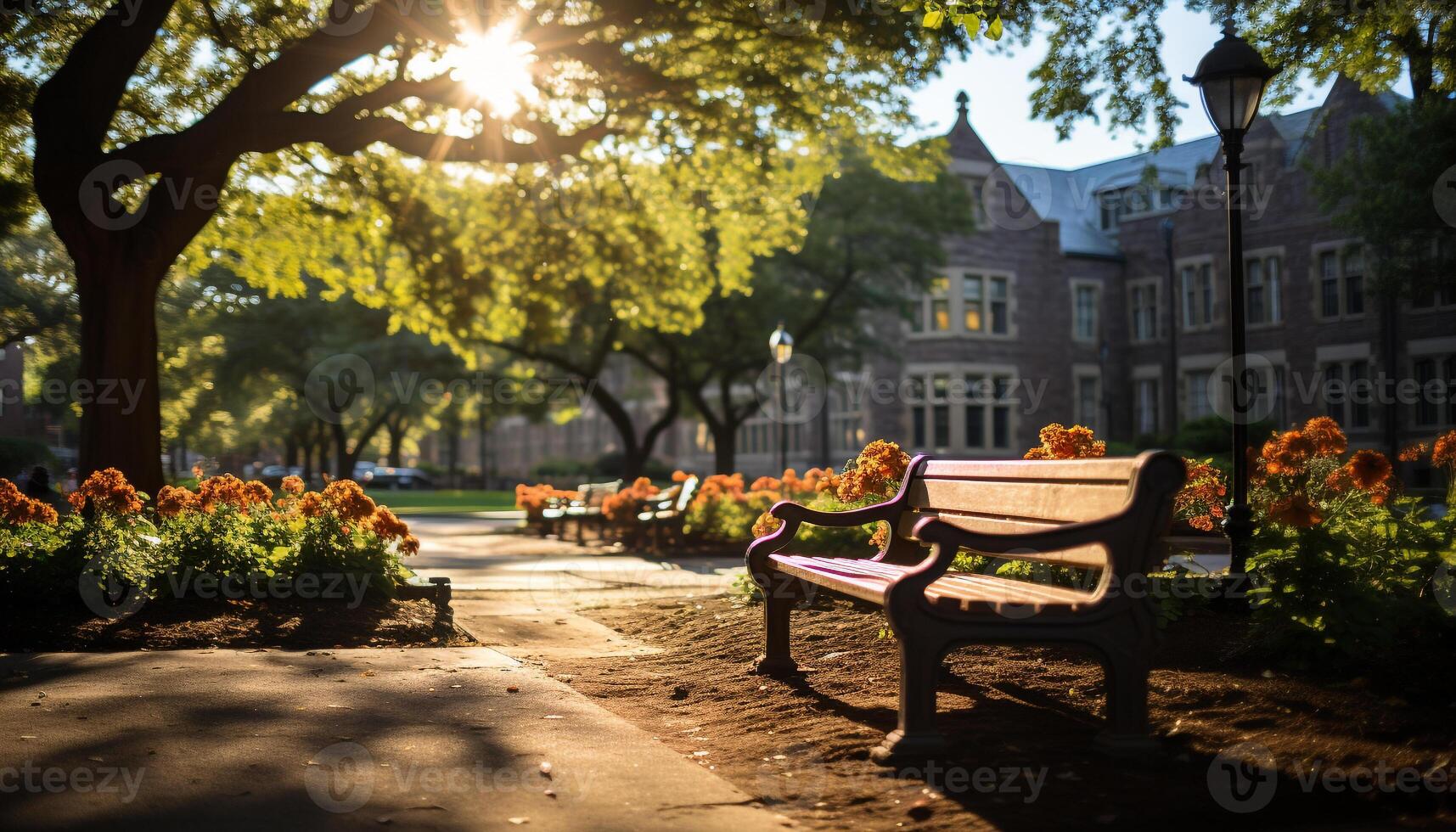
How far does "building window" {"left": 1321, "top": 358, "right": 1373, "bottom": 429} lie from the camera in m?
36.0

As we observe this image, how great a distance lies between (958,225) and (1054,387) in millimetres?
11653

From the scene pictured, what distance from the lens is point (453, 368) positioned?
148 ft

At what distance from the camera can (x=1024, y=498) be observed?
5.60m

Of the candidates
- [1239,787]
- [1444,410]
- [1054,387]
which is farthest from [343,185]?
[1054,387]

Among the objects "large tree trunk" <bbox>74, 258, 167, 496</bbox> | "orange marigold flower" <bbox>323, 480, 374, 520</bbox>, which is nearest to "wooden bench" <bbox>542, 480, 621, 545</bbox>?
"large tree trunk" <bbox>74, 258, 167, 496</bbox>

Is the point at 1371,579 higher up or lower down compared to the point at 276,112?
lower down

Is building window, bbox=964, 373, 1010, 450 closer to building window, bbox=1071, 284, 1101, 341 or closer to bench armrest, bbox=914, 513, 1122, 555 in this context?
building window, bbox=1071, 284, 1101, 341

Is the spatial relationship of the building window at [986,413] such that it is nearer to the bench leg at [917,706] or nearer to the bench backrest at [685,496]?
the bench backrest at [685,496]

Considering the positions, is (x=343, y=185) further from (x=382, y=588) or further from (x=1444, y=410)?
(x=1444, y=410)

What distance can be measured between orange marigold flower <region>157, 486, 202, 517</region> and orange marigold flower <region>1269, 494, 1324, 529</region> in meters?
6.96

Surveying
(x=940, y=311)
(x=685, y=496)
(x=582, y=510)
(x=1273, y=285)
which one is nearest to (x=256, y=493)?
(x=685, y=496)

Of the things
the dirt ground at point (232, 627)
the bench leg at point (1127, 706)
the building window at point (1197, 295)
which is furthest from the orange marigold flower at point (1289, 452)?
the building window at point (1197, 295)

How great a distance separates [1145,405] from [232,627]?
41.0m

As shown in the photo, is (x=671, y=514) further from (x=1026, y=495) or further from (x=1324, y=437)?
(x=1026, y=495)
